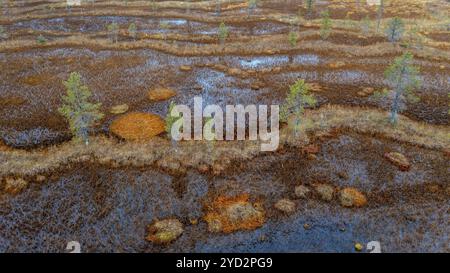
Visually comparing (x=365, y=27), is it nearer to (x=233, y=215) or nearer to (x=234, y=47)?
(x=234, y=47)

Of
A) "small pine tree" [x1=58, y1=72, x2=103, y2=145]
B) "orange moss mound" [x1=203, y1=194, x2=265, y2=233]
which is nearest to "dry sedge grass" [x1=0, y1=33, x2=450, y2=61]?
"small pine tree" [x1=58, y1=72, x2=103, y2=145]

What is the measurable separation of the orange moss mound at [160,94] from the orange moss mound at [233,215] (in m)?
18.6

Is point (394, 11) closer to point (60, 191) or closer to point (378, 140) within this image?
point (378, 140)

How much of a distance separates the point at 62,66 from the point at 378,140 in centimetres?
4192

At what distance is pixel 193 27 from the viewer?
67688mm

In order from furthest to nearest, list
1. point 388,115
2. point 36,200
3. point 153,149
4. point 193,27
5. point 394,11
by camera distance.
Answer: point 394,11
point 193,27
point 388,115
point 153,149
point 36,200

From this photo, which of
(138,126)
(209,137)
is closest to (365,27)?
(209,137)

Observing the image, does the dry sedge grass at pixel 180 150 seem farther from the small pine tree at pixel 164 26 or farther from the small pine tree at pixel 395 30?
the small pine tree at pixel 164 26

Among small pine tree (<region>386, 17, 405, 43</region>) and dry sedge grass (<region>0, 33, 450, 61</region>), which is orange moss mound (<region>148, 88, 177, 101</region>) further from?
small pine tree (<region>386, 17, 405, 43</region>)

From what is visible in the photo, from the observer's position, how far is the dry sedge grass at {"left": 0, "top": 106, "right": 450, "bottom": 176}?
2989 cm

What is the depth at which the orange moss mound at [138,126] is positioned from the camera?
33.8 meters

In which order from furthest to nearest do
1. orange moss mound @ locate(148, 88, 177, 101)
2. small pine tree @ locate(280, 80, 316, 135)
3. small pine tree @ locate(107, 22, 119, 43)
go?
small pine tree @ locate(107, 22, 119, 43) < orange moss mound @ locate(148, 88, 177, 101) < small pine tree @ locate(280, 80, 316, 135)

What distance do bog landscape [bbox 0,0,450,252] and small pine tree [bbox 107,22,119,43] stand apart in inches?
48.2
